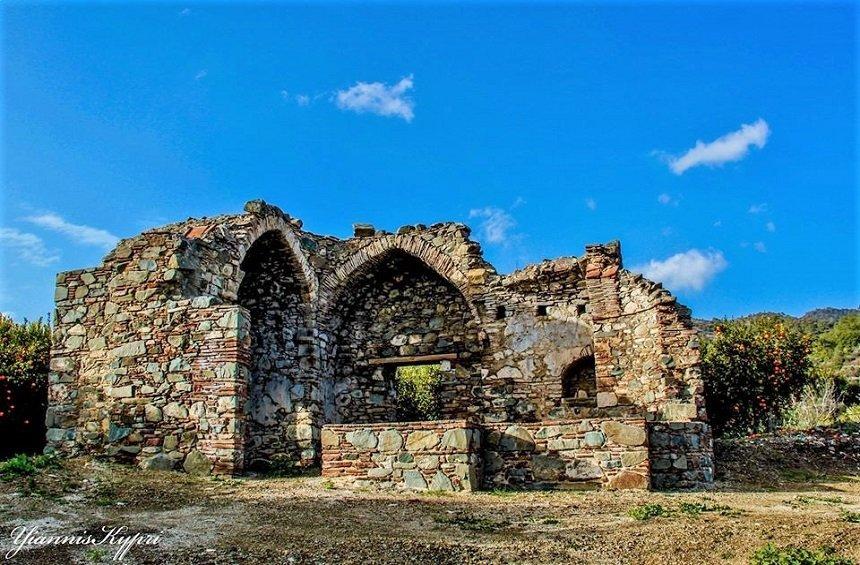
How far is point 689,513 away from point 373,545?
314cm

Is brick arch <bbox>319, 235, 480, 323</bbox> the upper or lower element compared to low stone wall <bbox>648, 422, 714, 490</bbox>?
upper

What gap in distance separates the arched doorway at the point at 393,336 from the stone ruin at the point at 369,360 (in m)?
0.03

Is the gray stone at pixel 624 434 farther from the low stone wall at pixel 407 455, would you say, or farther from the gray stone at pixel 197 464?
the gray stone at pixel 197 464

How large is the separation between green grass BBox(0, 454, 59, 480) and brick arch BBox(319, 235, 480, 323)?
555 cm

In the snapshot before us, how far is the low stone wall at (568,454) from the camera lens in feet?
27.5

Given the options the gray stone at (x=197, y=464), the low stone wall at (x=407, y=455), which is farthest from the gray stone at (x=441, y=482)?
the gray stone at (x=197, y=464)

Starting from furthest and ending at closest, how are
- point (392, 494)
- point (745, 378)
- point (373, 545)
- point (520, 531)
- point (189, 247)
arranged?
point (745, 378) < point (189, 247) < point (392, 494) < point (520, 531) < point (373, 545)

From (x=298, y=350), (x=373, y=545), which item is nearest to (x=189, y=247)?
(x=298, y=350)

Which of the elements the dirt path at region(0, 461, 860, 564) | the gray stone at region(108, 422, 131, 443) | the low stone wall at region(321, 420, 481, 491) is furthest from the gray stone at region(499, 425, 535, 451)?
the gray stone at region(108, 422, 131, 443)

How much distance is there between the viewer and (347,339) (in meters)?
14.2

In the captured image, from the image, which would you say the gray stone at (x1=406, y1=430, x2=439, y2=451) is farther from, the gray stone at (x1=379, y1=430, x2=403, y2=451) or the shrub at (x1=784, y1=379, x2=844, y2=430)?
the shrub at (x1=784, y1=379, x2=844, y2=430)

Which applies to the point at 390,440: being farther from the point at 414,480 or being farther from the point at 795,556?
the point at 795,556

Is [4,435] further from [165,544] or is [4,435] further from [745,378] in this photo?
[745,378]

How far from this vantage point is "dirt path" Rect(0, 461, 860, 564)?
5.09 meters
